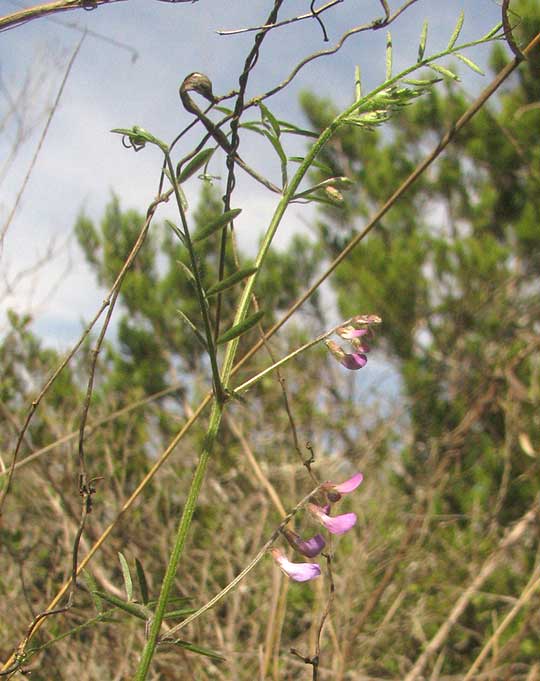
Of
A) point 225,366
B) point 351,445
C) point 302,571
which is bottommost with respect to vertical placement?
point 351,445

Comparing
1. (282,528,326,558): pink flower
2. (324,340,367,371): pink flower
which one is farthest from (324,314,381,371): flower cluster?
(282,528,326,558): pink flower

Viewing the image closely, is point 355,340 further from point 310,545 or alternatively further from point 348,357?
point 310,545

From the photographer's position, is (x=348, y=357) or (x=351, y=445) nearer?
(x=348, y=357)

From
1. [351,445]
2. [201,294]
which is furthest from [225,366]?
[351,445]

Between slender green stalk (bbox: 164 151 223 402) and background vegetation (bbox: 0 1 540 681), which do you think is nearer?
slender green stalk (bbox: 164 151 223 402)

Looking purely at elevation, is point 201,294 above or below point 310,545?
above

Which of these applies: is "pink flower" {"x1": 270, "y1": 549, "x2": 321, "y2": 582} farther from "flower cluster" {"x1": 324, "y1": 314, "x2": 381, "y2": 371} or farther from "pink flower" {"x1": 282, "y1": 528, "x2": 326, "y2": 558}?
"flower cluster" {"x1": 324, "y1": 314, "x2": 381, "y2": 371}
